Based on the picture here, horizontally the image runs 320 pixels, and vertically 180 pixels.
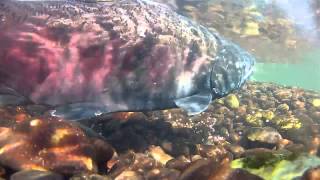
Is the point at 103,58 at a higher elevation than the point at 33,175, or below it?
higher

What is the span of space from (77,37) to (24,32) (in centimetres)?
64

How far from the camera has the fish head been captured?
560 cm

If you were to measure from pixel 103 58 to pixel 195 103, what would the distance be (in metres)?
1.37

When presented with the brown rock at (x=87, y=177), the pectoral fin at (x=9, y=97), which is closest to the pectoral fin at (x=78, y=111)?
the pectoral fin at (x=9, y=97)

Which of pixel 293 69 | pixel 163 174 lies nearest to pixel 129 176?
pixel 163 174

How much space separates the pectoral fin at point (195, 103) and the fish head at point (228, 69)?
417mm

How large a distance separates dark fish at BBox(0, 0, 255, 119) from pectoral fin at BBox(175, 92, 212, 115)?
13 mm

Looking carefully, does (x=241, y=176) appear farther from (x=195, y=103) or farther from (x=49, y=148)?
(x=49, y=148)

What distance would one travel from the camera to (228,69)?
5.74 m

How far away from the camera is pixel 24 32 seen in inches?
177

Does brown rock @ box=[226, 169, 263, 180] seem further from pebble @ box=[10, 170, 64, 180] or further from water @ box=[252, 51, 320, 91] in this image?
water @ box=[252, 51, 320, 91]

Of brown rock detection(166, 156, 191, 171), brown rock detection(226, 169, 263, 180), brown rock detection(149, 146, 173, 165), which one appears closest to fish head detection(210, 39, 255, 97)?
brown rock detection(149, 146, 173, 165)

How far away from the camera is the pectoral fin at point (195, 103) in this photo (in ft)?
15.8

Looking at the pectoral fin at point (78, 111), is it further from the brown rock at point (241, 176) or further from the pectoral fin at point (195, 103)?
the brown rock at point (241, 176)
